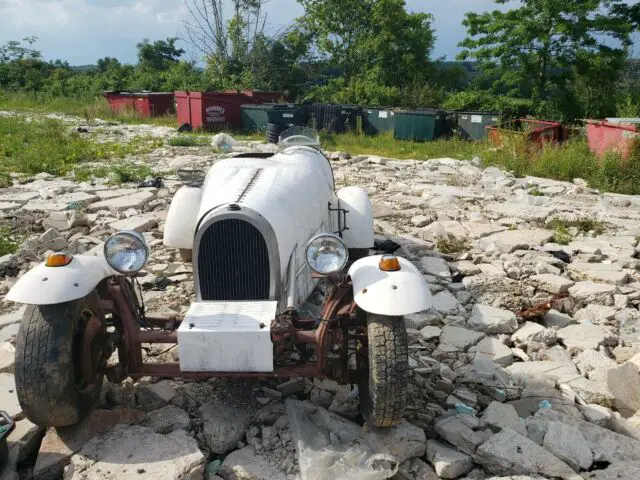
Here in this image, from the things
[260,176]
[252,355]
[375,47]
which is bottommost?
[252,355]

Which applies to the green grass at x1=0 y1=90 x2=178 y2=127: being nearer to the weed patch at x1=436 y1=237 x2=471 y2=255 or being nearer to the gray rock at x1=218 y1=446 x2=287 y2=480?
the weed patch at x1=436 y1=237 x2=471 y2=255

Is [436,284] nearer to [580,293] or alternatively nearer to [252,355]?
[580,293]

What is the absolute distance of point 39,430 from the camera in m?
3.58

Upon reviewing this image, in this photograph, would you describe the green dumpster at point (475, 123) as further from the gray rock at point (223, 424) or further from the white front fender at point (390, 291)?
the gray rock at point (223, 424)

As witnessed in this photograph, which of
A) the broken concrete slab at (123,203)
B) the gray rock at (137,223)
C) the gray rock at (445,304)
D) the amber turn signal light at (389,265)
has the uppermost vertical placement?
the amber turn signal light at (389,265)

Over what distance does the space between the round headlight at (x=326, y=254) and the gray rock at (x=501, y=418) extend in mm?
1463

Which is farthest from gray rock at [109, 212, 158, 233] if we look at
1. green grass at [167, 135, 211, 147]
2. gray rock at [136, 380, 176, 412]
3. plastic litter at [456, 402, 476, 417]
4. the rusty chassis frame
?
green grass at [167, 135, 211, 147]

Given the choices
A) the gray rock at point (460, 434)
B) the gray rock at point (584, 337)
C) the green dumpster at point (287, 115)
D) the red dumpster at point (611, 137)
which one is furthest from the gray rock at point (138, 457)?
the green dumpster at point (287, 115)

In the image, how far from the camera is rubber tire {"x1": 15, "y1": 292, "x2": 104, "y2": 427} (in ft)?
10.8

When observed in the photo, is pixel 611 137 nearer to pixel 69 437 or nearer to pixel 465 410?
pixel 465 410

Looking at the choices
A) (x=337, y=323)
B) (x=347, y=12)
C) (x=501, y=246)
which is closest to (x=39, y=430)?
(x=337, y=323)

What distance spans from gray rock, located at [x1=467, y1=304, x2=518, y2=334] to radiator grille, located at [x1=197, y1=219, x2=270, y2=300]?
2.35 meters

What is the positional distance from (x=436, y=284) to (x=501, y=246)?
1.60m

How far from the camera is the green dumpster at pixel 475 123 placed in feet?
56.7
